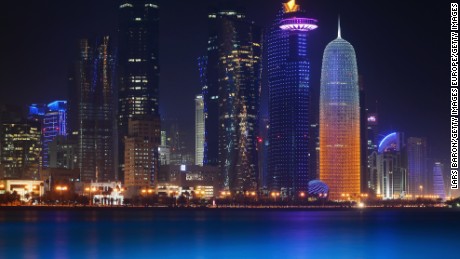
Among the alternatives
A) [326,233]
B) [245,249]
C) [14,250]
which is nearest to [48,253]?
[14,250]

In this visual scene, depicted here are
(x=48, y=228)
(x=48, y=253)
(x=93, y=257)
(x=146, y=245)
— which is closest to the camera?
(x=93, y=257)

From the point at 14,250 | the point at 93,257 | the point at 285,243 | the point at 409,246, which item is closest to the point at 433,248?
the point at 409,246

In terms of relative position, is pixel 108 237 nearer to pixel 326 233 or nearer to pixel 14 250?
pixel 14 250

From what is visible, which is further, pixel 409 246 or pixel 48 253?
pixel 409 246

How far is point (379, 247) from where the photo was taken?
3393 inches

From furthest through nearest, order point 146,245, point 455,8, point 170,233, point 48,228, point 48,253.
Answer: point 48,228 < point 170,233 < point 455,8 < point 146,245 < point 48,253

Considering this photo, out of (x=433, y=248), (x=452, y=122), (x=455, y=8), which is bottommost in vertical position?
(x=433, y=248)

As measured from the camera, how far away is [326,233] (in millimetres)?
105875

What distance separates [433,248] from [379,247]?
5.54 meters

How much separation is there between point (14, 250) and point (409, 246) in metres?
40.5

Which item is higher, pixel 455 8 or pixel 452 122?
pixel 455 8

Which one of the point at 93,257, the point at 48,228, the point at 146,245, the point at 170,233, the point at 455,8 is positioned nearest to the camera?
the point at 93,257

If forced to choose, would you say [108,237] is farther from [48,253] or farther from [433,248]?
[433,248]

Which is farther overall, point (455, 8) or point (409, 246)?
point (455, 8)
